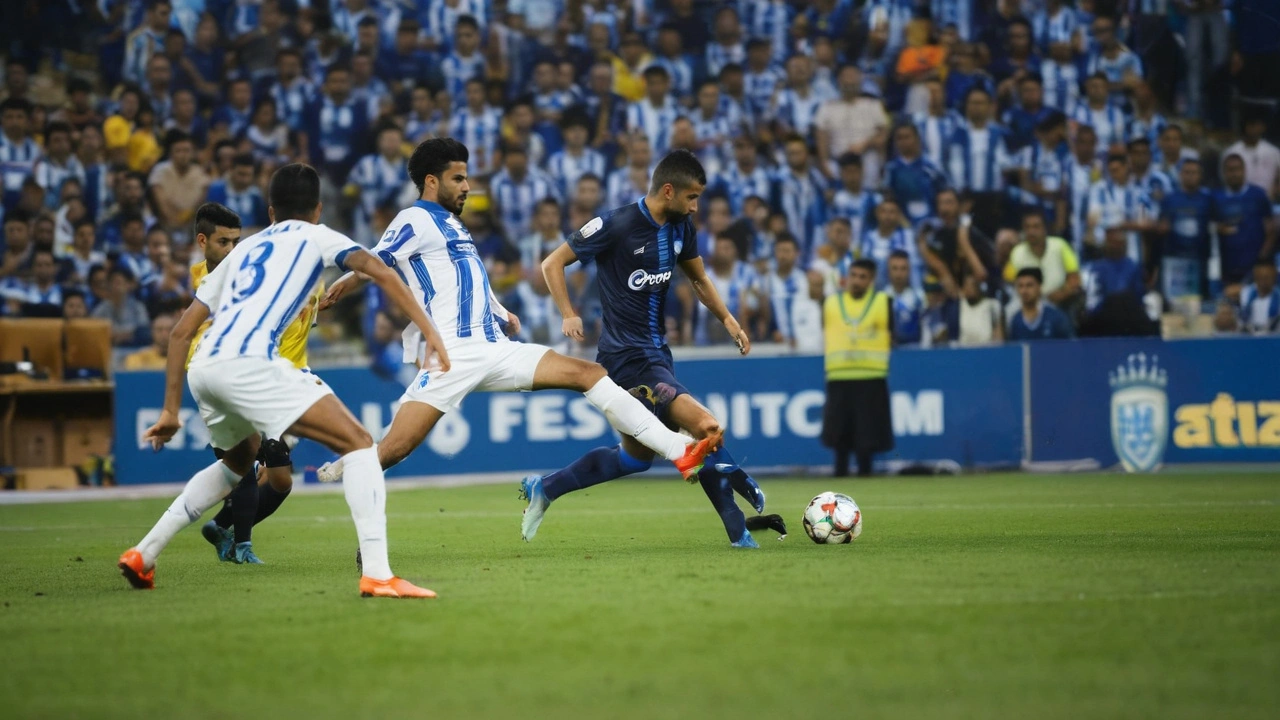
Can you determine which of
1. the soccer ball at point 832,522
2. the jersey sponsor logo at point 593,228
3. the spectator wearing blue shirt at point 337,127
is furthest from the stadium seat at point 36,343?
the soccer ball at point 832,522

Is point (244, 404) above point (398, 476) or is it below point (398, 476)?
above

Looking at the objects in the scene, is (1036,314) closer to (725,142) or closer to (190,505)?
(725,142)

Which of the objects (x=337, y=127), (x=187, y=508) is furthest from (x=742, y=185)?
(x=187, y=508)

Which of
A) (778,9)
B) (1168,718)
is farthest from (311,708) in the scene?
(778,9)

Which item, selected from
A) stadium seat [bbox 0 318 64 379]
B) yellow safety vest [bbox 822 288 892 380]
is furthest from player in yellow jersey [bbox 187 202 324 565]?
stadium seat [bbox 0 318 64 379]

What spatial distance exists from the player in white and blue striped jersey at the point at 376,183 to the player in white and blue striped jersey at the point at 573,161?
1.85 meters

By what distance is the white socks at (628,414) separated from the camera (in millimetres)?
7426

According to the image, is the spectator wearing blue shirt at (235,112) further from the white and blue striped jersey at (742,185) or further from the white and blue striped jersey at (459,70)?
the white and blue striped jersey at (742,185)

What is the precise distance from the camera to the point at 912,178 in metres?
16.9

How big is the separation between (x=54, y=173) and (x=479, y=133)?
211 inches

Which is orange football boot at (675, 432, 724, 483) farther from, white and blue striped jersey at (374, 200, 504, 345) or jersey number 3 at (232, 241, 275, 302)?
jersey number 3 at (232, 241, 275, 302)

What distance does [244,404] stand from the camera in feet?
20.0

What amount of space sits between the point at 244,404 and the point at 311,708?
94.4 inches

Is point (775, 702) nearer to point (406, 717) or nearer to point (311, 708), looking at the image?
point (406, 717)
